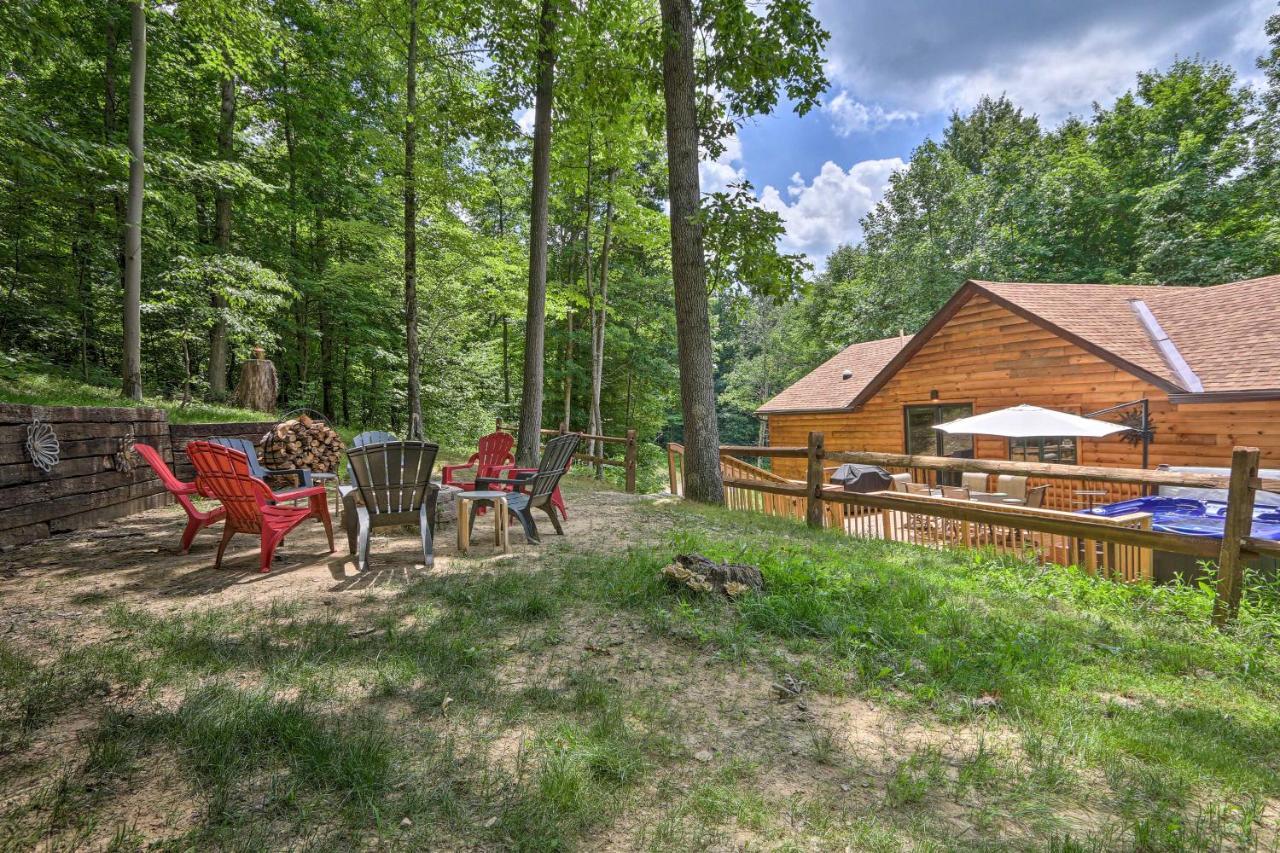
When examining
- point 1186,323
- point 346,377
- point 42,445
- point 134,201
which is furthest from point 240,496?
point 1186,323

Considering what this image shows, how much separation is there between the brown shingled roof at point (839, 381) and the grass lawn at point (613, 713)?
1297cm

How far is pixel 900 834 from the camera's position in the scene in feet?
5.26

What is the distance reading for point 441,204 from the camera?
35.2ft

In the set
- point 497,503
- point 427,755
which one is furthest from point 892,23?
point 427,755

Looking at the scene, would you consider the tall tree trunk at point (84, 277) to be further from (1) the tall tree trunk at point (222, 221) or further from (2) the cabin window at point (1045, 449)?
(2) the cabin window at point (1045, 449)

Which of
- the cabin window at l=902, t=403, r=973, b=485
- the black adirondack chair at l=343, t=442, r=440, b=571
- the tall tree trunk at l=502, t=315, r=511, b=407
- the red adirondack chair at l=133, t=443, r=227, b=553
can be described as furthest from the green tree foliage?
the cabin window at l=902, t=403, r=973, b=485

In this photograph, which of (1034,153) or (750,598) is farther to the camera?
(1034,153)

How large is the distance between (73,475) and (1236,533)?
9397 millimetres

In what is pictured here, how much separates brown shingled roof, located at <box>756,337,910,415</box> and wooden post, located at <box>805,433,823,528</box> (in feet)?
32.2

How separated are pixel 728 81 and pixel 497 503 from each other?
724cm

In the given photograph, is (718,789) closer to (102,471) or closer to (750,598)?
(750,598)

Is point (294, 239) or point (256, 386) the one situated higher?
point (294, 239)

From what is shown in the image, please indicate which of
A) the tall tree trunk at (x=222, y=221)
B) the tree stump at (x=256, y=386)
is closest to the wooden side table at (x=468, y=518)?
the tree stump at (x=256, y=386)

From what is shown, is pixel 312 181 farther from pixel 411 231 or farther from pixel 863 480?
pixel 863 480
